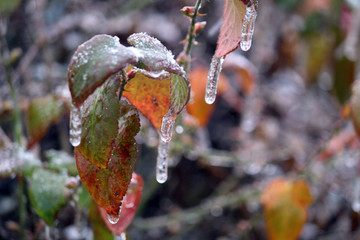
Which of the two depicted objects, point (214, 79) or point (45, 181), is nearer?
point (214, 79)

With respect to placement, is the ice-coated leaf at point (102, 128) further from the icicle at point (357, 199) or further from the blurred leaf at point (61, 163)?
the icicle at point (357, 199)

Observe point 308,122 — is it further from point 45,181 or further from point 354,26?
point 45,181

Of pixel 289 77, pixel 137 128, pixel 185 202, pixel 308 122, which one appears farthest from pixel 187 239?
pixel 289 77

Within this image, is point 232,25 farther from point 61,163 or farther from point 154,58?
point 61,163

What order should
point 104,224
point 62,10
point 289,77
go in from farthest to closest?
1. point 289,77
2. point 62,10
3. point 104,224

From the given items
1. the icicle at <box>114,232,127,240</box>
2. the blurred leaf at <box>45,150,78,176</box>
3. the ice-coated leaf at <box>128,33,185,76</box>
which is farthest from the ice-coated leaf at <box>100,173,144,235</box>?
the ice-coated leaf at <box>128,33,185,76</box>

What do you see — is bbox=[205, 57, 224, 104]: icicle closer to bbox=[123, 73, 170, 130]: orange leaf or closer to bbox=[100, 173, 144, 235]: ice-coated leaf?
bbox=[123, 73, 170, 130]: orange leaf

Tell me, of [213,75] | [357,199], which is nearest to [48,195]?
[213,75]
